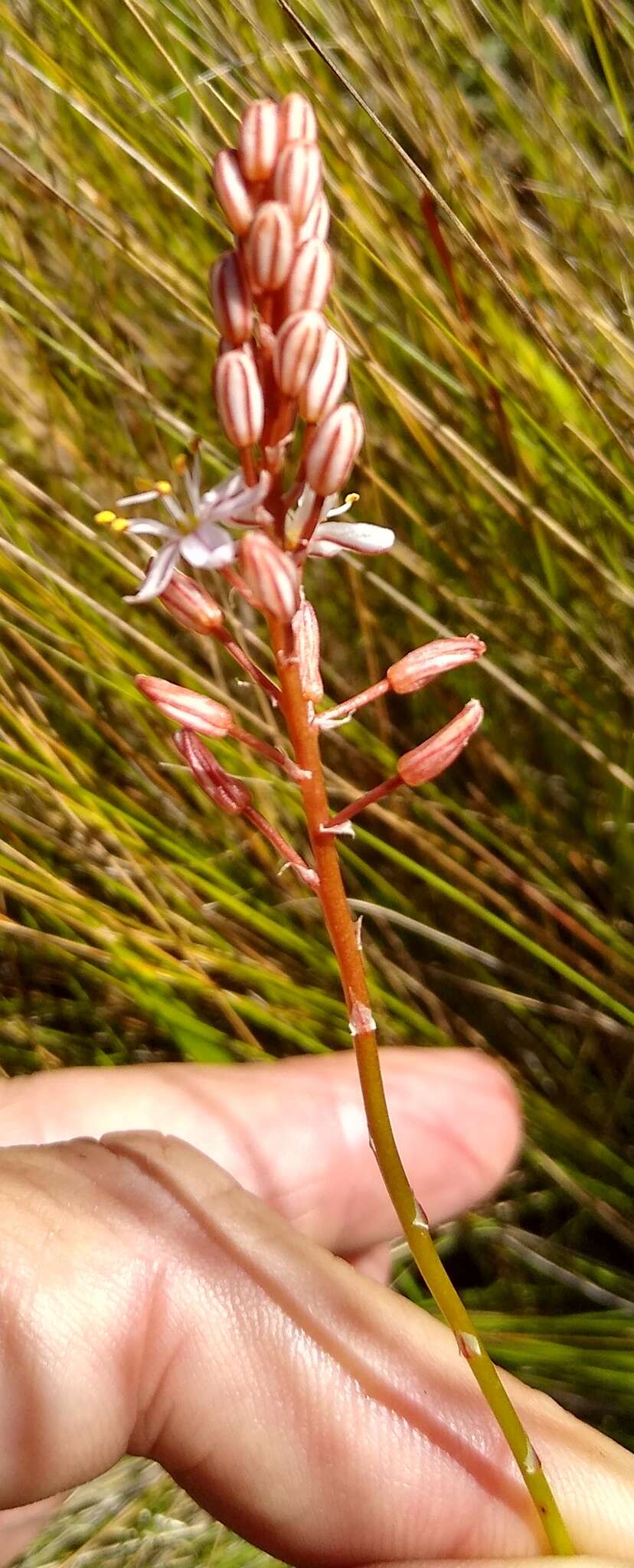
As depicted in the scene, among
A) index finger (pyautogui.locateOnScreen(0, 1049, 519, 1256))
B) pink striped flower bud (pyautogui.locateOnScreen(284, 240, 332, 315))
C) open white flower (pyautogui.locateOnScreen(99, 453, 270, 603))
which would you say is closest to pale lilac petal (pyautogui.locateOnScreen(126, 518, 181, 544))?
open white flower (pyautogui.locateOnScreen(99, 453, 270, 603))

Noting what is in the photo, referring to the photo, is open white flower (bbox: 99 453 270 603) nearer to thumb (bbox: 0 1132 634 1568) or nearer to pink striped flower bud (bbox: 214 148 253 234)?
pink striped flower bud (bbox: 214 148 253 234)

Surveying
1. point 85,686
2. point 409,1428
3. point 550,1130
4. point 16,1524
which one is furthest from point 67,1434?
point 85,686

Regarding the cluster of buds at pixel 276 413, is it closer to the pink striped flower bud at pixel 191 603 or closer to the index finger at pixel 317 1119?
the pink striped flower bud at pixel 191 603

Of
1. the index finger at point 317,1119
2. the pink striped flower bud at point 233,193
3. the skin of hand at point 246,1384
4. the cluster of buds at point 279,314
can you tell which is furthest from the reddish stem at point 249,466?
the index finger at point 317,1119

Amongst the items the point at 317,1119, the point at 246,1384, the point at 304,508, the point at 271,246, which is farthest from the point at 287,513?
the point at 317,1119

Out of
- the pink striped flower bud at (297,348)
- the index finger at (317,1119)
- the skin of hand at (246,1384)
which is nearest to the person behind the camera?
the pink striped flower bud at (297,348)

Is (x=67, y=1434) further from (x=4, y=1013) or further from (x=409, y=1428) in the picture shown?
(x=4, y=1013)

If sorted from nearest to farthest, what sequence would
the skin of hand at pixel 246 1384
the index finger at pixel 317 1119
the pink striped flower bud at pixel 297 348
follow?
the pink striped flower bud at pixel 297 348 → the skin of hand at pixel 246 1384 → the index finger at pixel 317 1119
